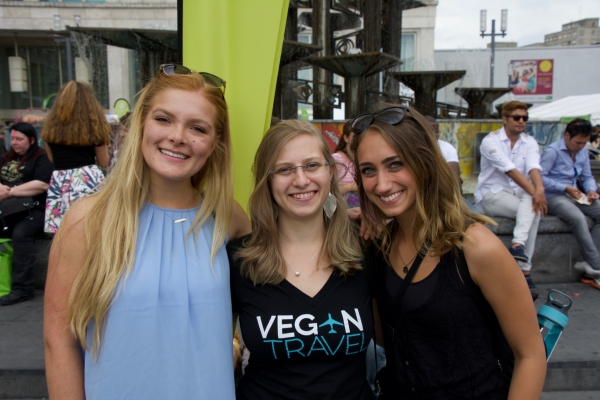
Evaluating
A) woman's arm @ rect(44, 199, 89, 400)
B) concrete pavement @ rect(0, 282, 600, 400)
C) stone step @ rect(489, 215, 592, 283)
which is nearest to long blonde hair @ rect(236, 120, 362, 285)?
woman's arm @ rect(44, 199, 89, 400)

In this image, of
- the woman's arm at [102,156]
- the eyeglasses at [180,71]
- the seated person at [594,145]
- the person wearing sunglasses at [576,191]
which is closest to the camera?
the eyeglasses at [180,71]

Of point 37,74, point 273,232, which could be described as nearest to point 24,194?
point 273,232

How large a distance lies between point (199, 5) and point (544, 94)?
148 ft

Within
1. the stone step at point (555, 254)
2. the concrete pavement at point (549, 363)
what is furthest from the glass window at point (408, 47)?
the concrete pavement at point (549, 363)

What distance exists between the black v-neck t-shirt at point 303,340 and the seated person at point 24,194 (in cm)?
386

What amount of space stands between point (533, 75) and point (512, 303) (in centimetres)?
4375

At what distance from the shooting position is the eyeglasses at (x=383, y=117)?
6.58ft

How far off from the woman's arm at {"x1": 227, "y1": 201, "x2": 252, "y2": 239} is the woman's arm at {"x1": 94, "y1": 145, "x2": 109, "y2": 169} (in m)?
2.93

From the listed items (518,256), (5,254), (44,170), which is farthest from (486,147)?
(5,254)

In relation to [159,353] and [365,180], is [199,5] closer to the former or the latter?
[365,180]

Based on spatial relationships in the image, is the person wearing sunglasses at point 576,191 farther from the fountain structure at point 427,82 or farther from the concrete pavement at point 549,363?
the fountain structure at point 427,82

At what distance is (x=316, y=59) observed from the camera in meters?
10.4

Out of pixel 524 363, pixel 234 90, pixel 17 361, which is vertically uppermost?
pixel 234 90

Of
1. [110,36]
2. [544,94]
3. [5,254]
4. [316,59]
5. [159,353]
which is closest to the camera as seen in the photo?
[159,353]
